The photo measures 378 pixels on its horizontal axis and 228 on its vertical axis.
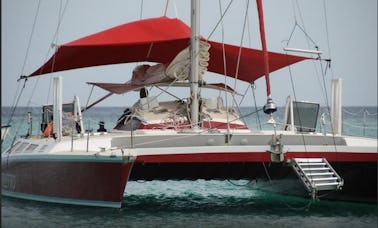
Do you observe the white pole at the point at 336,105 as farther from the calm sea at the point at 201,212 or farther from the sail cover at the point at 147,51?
the sail cover at the point at 147,51

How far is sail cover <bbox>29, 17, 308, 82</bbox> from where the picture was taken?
1527cm

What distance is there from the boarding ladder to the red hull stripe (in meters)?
0.14

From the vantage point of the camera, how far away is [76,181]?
12227 millimetres

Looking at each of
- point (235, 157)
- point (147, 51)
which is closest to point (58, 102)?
point (235, 157)

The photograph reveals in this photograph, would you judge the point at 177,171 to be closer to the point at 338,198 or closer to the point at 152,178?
the point at 152,178

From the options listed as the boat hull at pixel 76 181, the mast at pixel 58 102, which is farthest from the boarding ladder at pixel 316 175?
the mast at pixel 58 102

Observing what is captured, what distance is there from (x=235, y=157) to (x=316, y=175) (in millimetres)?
1673

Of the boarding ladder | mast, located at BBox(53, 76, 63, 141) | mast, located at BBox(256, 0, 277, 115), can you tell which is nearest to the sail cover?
mast, located at BBox(256, 0, 277, 115)

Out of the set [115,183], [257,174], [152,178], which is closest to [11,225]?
[115,183]

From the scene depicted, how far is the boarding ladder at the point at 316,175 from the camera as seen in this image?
12.5 m

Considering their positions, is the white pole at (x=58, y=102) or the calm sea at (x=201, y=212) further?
the white pole at (x=58, y=102)

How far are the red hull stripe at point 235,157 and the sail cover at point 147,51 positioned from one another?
325 cm

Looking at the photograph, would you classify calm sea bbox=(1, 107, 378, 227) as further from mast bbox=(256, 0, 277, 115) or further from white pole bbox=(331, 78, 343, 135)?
mast bbox=(256, 0, 277, 115)

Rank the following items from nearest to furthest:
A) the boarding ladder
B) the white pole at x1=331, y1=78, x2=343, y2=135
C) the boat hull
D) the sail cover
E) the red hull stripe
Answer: the boat hull → the red hull stripe → the boarding ladder → the white pole at x1=331, y1=78, x2=343, y2=135 → the sail cover
